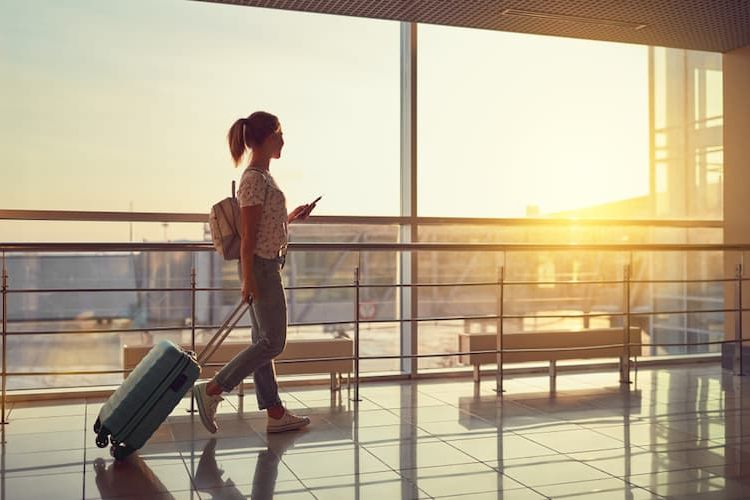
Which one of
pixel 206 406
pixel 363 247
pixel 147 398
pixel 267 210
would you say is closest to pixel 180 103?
pixel 363 247

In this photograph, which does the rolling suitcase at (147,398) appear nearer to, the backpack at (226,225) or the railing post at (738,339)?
the backpack at (226,225)

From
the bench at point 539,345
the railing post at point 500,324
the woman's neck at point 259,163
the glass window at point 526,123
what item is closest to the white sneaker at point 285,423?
the woman's neck at point 259,163

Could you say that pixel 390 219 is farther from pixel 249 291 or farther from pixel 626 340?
pixel 249 291

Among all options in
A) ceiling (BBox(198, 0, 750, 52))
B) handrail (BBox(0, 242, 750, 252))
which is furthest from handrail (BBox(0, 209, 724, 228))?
ceiling (BBox(198, 0, 750, 52))

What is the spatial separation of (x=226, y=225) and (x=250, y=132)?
39 cm

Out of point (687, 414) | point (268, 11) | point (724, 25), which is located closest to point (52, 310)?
point (268, 11)

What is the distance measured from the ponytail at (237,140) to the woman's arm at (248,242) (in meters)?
0.26

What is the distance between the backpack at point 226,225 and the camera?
3.48m

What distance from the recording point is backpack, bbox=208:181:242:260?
3.48 m

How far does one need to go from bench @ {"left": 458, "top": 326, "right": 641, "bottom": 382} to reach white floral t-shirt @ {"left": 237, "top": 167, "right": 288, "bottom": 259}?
1.71m

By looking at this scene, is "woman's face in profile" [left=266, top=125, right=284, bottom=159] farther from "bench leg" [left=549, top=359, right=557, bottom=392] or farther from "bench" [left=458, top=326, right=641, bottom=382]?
"bench leg" [left=549, top=359, right=557, bottom=392]

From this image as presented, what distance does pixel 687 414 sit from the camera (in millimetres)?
3971

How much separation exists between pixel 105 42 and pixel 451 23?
1.84m

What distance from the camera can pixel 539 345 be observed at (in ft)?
16.3
